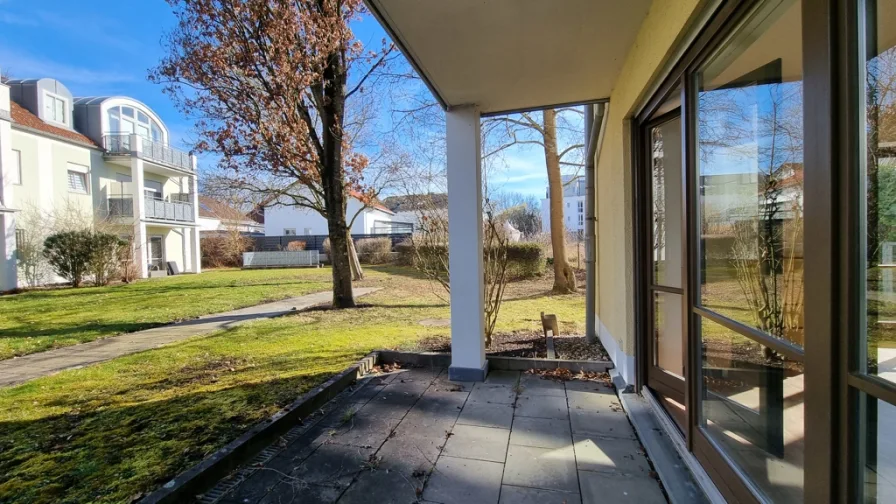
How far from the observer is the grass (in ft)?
6.93

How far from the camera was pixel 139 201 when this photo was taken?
16.3 m

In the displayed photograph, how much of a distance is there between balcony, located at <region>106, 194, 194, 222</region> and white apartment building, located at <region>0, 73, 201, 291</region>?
1.3 inches

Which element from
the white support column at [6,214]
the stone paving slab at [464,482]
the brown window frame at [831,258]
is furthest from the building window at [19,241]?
the brown window frame at [831,258]

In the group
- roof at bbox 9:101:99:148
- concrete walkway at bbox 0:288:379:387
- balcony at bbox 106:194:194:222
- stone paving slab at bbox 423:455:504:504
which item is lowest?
concrete walkway at bbox 0:288:379:387

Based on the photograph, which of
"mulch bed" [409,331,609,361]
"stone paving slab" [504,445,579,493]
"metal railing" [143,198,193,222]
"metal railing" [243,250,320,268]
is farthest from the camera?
"metal railing" [243,250,320,268]

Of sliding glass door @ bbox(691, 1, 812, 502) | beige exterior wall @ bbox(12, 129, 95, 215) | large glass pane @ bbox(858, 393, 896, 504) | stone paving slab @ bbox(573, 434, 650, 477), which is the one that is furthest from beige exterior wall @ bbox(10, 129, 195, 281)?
large glass pane @ bbox(858, 393, 896, 504)

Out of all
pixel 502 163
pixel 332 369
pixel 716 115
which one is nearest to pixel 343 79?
pixel 502 163

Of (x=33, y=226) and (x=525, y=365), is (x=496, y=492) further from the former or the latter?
(x=33, y=226)

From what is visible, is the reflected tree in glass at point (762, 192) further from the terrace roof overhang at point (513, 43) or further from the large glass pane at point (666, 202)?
the terrace roof overhang at point (513, 43)

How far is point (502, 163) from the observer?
31.7ft

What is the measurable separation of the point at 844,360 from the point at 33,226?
19.0 meters

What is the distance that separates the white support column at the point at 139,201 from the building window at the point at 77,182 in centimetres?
161

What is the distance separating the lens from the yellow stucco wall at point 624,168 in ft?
6.66

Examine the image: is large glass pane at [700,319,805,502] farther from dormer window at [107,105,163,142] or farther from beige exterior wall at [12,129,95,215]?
dormer window at [107,105,163,142]
